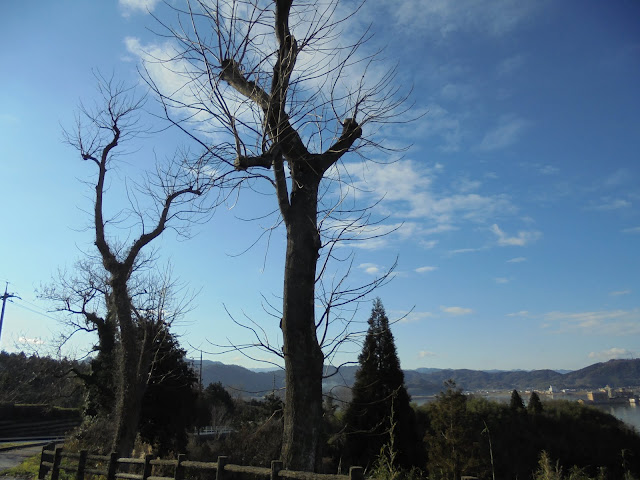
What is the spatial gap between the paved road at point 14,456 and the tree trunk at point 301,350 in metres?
14.2

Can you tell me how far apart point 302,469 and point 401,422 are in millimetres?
21133

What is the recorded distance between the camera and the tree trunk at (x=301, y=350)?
339cm

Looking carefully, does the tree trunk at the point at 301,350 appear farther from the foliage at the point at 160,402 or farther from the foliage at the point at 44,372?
the foliage at the point at 44,372

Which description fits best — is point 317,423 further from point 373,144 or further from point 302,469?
point 373,144

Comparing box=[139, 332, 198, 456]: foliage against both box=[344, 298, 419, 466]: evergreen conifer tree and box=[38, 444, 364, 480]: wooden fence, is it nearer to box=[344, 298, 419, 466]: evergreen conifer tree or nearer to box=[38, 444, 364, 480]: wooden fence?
box=[38, 444, 364, 480]: wooden fence

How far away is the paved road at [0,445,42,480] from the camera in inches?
574

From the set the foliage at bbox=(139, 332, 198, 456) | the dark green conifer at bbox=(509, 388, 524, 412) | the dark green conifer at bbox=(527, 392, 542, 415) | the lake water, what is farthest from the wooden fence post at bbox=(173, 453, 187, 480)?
the lake water

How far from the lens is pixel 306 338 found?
351cm

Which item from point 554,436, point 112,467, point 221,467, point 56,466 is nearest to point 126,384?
point 56,466

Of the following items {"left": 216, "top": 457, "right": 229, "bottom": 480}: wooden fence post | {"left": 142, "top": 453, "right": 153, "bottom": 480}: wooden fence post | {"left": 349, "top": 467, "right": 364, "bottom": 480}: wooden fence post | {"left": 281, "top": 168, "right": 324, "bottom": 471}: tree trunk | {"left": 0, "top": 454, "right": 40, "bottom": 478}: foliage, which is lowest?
{"left": 0, "top": 454, "right": 40, "bottom": 478}: foliage

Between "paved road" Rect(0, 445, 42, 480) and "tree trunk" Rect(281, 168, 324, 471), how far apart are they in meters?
14.2

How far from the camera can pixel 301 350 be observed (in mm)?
3484

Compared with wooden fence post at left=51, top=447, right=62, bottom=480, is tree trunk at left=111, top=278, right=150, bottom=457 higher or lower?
higher

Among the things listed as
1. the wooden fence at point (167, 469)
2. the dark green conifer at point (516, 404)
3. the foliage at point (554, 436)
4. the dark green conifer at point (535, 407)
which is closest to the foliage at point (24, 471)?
the wooden fence at point (167, 469)
